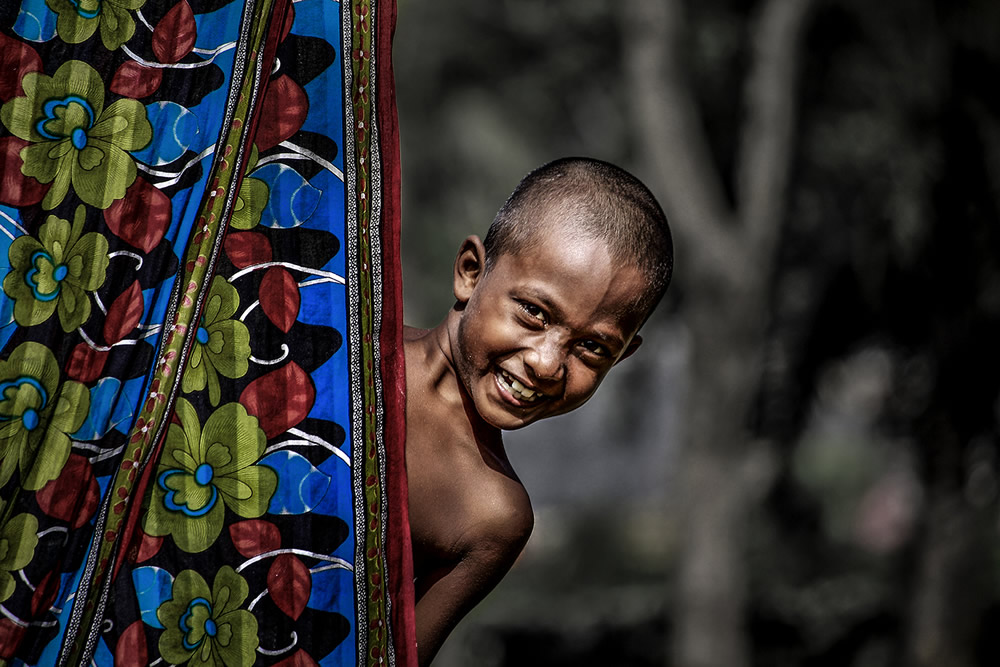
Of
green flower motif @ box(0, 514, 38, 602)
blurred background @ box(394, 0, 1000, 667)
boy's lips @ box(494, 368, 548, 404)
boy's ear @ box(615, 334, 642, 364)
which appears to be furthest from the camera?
blurred background @ box(394, 0, 1000, 667)

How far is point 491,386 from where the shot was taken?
5.04 feet

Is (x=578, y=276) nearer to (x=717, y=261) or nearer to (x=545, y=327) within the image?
(x=545, y=327)

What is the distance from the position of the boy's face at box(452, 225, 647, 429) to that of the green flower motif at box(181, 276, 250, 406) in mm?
292

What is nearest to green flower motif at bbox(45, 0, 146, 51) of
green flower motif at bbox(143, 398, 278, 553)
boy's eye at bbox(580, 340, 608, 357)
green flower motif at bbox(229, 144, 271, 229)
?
green flower motif at bbox(229, 144, 271, 229)

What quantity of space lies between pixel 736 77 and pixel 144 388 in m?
6.84

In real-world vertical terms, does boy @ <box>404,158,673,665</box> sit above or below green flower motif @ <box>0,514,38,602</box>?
above

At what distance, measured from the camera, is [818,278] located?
298 inches

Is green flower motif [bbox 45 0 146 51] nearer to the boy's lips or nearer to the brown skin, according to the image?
the brown skin

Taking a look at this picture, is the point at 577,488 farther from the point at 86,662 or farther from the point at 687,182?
the point at 86,662

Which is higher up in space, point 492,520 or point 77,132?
point 77,132

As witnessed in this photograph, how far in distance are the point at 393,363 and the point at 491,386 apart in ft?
0.44

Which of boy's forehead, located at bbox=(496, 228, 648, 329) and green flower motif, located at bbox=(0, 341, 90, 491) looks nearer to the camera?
green flower motif, located at bbox=(0, 341, 90, 491)

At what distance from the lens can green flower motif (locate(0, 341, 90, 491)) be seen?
132cm

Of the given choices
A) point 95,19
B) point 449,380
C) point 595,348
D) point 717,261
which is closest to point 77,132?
point 95,19
